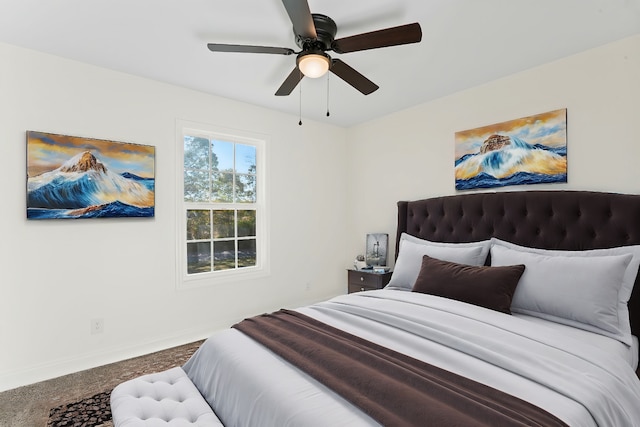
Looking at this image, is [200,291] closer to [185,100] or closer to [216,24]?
[185,100]

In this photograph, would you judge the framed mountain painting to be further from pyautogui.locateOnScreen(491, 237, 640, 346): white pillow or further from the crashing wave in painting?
pyautogui.locateOnScreen(491, 237, 640, 346): white pillow

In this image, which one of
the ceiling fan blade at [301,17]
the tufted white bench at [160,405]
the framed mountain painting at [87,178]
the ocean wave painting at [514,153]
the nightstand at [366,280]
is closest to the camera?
the tufted white bench at [160,405]

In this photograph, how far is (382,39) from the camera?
179 centimetres

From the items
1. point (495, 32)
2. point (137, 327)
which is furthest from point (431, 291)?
point (137, 327)

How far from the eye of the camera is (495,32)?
2221 millimetres

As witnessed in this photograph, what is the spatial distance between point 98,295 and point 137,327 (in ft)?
1.46

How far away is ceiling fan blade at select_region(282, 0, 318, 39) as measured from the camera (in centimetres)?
150

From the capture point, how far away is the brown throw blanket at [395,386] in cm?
107

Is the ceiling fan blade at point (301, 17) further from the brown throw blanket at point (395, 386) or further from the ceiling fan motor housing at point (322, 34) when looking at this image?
the brown throw blanket at point (395, 386)

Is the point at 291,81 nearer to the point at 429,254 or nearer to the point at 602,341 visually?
the point at 429,254

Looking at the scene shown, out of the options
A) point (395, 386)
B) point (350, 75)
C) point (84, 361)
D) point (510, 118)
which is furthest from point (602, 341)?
point (84, 361)

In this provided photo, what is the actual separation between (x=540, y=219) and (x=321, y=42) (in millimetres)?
2141

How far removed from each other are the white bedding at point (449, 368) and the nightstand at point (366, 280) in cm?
149

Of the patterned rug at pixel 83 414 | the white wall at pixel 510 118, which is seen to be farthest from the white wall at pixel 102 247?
the white wall at pixel 510 118
